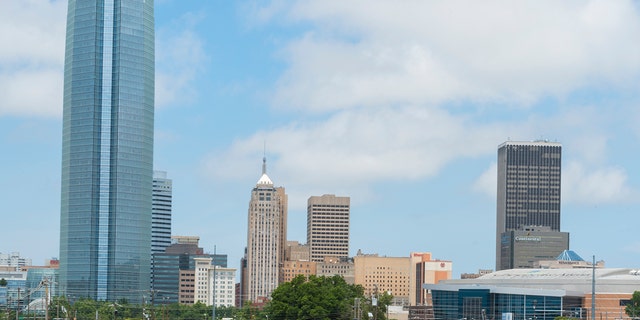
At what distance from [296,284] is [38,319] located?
57.5 meters

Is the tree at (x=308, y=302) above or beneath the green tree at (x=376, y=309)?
above

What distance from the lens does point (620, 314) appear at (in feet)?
646

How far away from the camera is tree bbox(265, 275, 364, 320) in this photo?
158m

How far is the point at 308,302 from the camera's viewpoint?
158250 millimetres

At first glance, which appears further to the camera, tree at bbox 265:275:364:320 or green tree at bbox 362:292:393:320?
green tree at bbox 362:292:393:320

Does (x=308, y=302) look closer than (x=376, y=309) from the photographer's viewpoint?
Yes

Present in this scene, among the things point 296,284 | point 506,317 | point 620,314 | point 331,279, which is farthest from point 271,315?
point 620,314

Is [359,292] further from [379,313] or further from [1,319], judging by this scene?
[1,319]

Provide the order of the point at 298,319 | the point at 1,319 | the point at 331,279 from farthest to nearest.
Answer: the point at 1,319
the point at 331,279
the point at 298,319

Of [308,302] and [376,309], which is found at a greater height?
[308,302]

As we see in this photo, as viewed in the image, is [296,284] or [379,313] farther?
[379,313]

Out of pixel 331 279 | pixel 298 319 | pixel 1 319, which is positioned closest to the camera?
pixel 298 319

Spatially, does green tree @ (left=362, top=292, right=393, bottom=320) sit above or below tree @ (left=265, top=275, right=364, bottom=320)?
below

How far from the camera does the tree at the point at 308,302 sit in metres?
158
